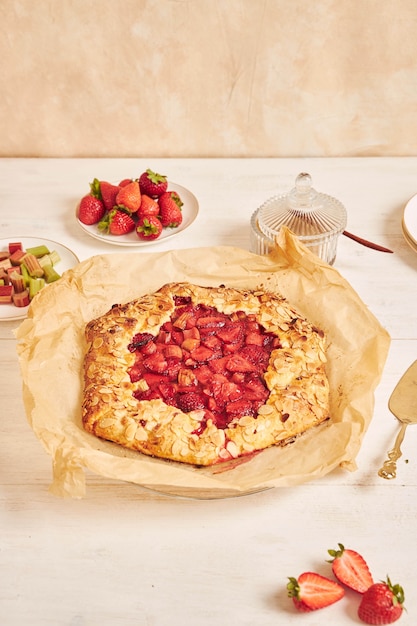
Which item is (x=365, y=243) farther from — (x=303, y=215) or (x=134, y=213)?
(x=134, y=213)

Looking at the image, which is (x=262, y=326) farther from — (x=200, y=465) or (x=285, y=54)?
(x=285, y=54)

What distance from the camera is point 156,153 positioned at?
237cm

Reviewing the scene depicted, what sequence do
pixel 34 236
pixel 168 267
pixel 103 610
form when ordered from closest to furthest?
1. pixel 103 610
2. pixel 168 267
3. pixel 34 236

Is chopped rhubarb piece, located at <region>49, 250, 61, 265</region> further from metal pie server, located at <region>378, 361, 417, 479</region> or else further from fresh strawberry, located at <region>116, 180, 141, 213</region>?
metal pie server, located at <region>378, 361, 417, 479</region>

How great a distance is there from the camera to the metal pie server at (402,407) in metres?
1.36

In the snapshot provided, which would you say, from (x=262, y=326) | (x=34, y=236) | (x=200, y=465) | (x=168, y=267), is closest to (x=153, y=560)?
(x=200, y=465)

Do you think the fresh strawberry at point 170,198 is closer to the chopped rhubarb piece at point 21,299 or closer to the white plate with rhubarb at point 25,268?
the white plate with rhubarb at point 25,268

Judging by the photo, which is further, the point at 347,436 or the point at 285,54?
the point at 285,54

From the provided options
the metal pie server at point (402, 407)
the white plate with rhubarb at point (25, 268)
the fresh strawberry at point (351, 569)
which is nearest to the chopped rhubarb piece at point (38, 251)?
the white plate with rhubarb at point (25, 268)

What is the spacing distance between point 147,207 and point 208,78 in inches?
19.5

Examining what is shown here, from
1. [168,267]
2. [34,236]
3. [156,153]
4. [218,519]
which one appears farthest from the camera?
[156,153]

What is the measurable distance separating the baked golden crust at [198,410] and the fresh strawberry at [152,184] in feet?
1.56

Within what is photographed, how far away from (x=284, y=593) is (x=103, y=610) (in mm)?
309

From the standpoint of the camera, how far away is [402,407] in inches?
56.1
